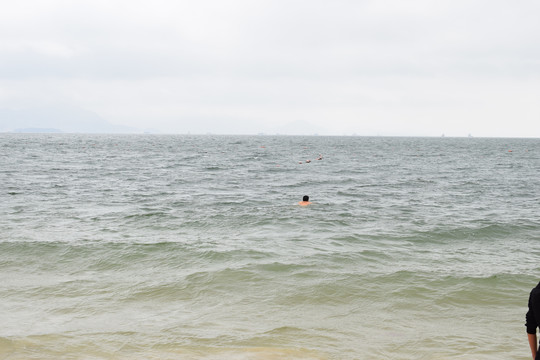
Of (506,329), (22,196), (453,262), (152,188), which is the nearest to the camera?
(506,329)

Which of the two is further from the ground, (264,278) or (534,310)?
(534,310)

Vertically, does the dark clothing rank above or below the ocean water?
above

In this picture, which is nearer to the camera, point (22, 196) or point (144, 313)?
point (144, 313)

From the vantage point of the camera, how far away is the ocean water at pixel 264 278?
25.1 ft

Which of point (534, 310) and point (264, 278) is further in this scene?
point (264, 278)

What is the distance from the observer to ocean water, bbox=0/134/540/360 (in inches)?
301

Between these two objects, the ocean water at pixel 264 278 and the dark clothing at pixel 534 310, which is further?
the ocean water at pixel 264 278

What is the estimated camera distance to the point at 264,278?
36.6 ft

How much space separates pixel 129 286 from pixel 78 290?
3.59 feet

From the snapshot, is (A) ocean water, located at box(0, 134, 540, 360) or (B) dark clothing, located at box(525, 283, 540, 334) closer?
(B) dark clothing, located at box(525, 283, 540, 334)

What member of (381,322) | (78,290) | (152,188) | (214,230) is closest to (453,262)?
(381,322)

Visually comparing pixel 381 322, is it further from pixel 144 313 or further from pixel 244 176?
pixel 244 176

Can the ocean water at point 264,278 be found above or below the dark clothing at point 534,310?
below

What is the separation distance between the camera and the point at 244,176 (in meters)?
37.1
